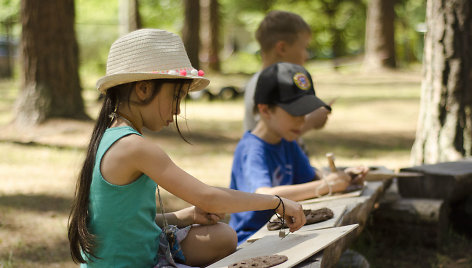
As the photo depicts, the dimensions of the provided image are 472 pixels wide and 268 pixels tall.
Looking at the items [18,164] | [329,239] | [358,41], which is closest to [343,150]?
[18,164]

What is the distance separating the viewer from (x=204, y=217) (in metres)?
2.52

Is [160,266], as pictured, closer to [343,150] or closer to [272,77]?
[272,77]

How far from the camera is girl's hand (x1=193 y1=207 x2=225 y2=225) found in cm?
250

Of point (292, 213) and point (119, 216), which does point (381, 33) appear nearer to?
point (292, 213)

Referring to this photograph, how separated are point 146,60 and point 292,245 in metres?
0.95

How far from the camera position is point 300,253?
7.21 ft

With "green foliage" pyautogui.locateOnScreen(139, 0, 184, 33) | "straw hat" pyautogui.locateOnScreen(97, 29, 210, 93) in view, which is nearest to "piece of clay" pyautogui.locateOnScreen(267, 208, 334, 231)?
"straw hat" pyautogui.locateOnScreen(97, 29, 210, 93)

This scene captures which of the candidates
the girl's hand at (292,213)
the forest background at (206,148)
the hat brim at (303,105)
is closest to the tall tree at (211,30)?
the forest background at (206,148)

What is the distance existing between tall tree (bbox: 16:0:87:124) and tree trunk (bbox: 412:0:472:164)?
5.08 metres

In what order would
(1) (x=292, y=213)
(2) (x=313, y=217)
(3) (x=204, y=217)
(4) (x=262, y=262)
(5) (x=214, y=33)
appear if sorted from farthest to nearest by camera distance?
(5) (x=214, y=33)
(2) (x=313, y=217)
(3) (x=204, y=217)
(1) (x=292, y=213)
(4) (x=262, y=262)

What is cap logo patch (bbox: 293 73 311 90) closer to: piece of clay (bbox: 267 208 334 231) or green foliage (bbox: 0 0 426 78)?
piece of clay (bbox: 267 208 334 231)

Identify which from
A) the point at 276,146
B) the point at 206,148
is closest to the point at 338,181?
the point at 276,146

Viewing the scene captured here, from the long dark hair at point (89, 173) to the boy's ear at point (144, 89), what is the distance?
0.5 inches

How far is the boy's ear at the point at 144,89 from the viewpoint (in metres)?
2.26
